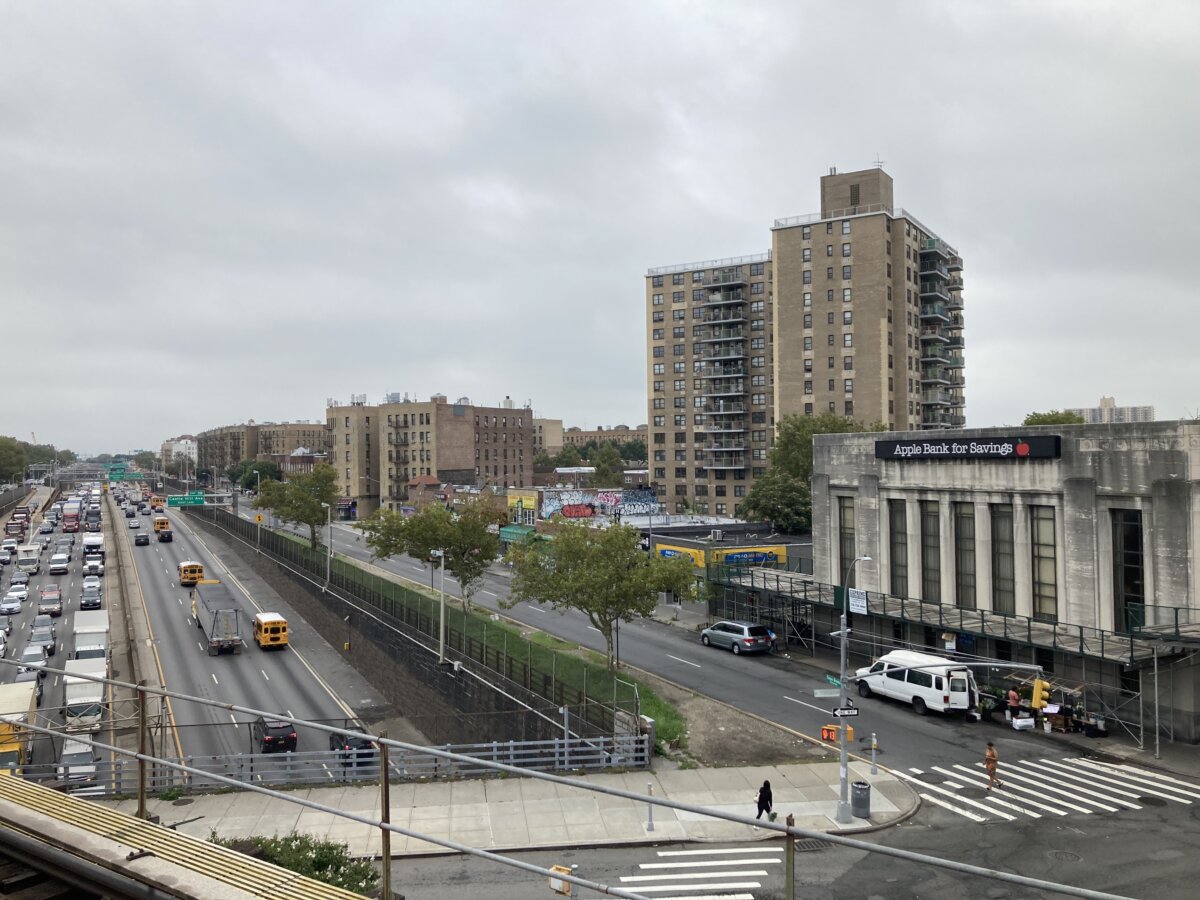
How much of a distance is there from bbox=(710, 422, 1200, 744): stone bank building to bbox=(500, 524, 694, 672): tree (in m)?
11.1

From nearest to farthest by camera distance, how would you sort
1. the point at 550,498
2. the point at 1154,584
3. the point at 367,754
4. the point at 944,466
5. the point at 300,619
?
1. the point at 367,754
2. the point at 1154,584
3. the point at 944,466
4. the point at 300,619
5. the point at 550,498

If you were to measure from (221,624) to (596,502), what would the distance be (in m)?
40.7

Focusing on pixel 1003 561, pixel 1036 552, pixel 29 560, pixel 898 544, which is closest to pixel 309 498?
pixel 29 560

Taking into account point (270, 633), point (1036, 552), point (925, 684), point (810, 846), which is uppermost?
point (1036, 552)

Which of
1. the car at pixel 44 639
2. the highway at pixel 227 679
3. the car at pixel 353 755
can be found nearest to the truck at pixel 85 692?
the highway at pixel 227 679

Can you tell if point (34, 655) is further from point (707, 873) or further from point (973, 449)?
point (973, 449)

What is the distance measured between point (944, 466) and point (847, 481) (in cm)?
617

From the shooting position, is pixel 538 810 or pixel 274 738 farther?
pixel 274 738

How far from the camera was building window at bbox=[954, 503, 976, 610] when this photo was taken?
39.2m

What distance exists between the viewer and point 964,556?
1560 inches

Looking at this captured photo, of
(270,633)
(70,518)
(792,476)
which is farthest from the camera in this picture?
(70,518)

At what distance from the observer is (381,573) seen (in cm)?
7756

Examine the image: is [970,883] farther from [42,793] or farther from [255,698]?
[255,698]

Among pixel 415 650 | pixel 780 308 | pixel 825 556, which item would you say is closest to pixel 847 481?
pixel 825 556
